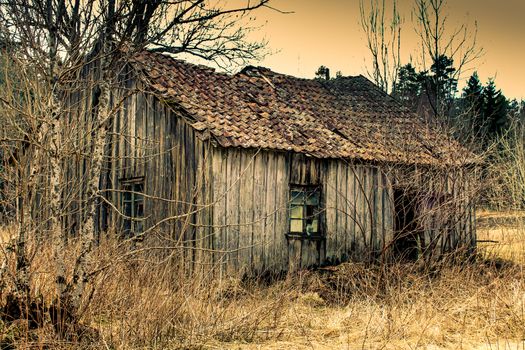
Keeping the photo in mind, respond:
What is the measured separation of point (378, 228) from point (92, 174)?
9.90 metres

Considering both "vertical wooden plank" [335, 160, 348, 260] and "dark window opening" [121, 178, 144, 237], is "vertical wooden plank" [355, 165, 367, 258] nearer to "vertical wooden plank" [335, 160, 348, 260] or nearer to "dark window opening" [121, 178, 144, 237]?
"vertical wooden plank" [335, 160, 348, 260]

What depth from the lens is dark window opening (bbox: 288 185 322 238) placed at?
13055 mm

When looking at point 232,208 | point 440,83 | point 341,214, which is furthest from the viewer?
point 440,83

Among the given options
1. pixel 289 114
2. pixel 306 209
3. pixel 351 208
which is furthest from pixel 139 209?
pixel 351 208

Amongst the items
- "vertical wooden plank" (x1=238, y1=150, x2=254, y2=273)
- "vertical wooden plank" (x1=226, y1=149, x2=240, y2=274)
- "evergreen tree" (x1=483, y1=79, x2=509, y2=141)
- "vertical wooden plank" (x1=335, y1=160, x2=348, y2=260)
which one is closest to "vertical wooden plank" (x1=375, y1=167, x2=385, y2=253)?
"vertical wooden plank" (x1=335, y1=160, x2=348, y2=260)

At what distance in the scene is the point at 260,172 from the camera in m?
12.3

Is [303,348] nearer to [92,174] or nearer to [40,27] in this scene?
[92,174]

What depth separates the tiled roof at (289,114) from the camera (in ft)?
39.6

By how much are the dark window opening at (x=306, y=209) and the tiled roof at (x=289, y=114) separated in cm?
99

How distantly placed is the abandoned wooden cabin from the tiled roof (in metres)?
0.04

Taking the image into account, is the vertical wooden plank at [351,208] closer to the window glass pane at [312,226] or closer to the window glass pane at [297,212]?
the window glass pane at [312,226]

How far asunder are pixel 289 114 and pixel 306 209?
265 cm

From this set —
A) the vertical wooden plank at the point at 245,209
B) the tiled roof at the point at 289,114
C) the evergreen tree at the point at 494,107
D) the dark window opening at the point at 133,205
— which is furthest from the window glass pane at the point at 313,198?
the evergreen tree at the point at 494,107

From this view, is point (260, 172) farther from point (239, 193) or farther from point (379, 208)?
point (379, 208)
